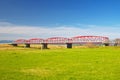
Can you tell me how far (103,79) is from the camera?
2003 cm

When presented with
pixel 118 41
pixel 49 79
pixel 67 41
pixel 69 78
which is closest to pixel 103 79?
pixel 69 78

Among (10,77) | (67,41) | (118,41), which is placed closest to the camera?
(10,77)

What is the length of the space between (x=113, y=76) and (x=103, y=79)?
1602 millimetres

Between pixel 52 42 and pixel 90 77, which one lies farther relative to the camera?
pixel 52 42

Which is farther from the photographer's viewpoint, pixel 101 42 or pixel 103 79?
pixel 101 42

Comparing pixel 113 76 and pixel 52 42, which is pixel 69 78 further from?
pixel 52 42

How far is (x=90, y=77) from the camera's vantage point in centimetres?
2098

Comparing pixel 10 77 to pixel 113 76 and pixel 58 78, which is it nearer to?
pixel 58 78

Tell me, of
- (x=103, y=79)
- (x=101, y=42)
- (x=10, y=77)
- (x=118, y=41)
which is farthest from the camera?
(x=101, y=42)

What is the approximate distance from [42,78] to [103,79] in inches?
193

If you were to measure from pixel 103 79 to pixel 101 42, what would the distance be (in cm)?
9614

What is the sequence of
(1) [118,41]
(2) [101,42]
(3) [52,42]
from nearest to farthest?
(1) [118,41], (2) [101,42], (3) [52,42]

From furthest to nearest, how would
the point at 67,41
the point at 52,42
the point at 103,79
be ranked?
the point at 52,42 → the point at 67,41 → the point at 103,79

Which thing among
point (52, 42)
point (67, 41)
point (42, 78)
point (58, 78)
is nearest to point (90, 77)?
point (58, 78)
